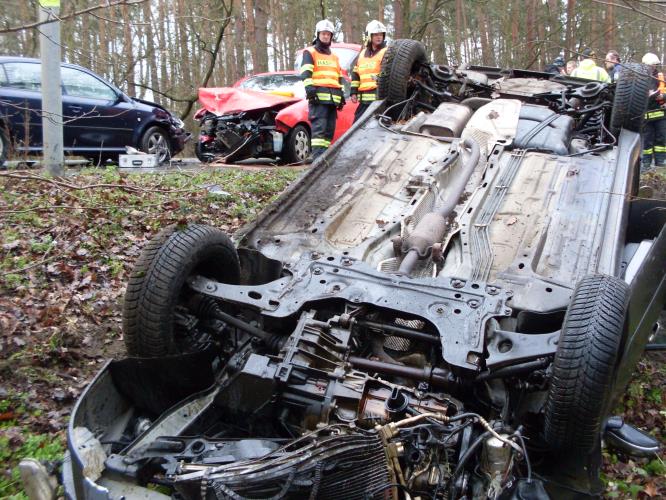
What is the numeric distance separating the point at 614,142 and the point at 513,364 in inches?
125

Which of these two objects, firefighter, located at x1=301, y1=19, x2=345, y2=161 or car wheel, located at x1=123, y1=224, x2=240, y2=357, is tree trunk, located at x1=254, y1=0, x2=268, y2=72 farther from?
car wheel, located at x1=123, y1=224, x2=240, y2=357

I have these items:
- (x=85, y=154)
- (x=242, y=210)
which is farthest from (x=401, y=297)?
(x=85, y=154)

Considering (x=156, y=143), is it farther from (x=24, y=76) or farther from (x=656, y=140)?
(x=656, y=140)

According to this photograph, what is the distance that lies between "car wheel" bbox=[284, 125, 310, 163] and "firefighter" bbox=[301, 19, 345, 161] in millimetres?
1409

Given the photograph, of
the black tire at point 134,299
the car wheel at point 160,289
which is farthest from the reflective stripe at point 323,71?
the black tire at point 134,299

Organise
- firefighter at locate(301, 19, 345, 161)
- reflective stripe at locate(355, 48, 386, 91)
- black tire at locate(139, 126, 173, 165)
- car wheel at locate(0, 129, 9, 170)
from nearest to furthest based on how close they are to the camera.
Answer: car wheel at locate(0, 129, 9, 170), firefighter at locate(301, 19, 345, 161), reflective stripe at locate(355, 48, 386, 91), black tire at locate(139, 126, 173, 165)

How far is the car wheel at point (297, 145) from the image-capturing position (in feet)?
29.6

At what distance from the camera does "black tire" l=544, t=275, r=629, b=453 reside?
8.45 ft

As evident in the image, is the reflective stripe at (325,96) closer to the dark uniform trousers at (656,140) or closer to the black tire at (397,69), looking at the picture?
the black tire at (397,69)

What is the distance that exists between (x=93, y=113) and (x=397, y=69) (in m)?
4.80

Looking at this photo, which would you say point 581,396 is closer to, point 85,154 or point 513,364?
point 513,364

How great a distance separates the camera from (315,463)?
222cm

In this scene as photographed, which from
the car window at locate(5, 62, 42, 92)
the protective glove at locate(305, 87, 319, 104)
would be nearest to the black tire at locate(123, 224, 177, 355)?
the protective glove at locate(305, 87, 319, 104)

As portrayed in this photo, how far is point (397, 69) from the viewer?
5.92 metres
